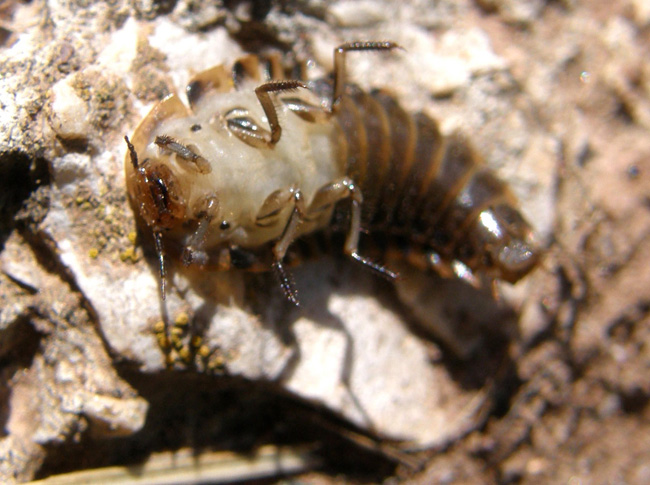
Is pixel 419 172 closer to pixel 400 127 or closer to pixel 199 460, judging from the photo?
pixel 400 127

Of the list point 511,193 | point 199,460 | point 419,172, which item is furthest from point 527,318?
point 199,460

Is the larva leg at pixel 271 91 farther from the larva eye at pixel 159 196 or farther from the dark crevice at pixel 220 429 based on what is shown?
the dark crevice at pixel 220 429

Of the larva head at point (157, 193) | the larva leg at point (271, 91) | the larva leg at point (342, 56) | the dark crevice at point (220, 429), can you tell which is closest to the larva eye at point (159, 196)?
the larva head at point (157, 193)

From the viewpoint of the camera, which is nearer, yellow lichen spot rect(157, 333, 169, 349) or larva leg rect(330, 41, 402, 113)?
yellow lichen spot rect(157, 333, 169, 349)

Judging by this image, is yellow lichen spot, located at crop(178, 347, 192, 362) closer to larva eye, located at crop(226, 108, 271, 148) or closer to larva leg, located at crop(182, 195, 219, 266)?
larva leg, located at crop(182, 195, 219, 266)

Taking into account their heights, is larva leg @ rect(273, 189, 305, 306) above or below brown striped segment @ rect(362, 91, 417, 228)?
below

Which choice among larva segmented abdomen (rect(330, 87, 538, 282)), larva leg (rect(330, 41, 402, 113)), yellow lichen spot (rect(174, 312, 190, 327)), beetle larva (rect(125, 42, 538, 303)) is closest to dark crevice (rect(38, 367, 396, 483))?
yellow lichen spot (rect(174, 312, 190, 327))

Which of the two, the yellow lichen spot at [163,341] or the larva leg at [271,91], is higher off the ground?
the larva leg at [271,91]
